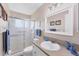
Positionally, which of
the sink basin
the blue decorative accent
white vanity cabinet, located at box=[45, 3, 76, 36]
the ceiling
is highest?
the ceiling

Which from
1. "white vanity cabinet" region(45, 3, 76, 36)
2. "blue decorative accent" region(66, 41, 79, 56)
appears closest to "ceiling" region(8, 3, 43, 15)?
"white vanity cabinet" region(45, 3, 76, 36)

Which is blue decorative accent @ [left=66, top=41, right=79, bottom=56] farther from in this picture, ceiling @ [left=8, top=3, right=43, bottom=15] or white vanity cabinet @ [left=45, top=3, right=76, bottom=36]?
ceiling @ [left=8, top=3, right=43, bottom=15]

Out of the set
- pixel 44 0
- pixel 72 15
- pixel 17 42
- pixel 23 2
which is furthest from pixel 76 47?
pixel 17 42

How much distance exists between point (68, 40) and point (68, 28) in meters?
0.18

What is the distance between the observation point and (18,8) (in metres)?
1.52

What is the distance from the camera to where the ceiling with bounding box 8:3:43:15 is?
4.80 ft

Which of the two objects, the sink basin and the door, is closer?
the sink basin

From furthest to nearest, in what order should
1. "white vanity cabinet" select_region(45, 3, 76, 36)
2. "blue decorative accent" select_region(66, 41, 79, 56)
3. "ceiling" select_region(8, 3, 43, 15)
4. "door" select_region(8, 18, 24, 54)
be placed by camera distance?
"door" select_region(8, 18, 24, 54) < "ceiling" select_region(8, 3, 43, 15) < "white vanity cabinet" select_region(45, 3, 76, 36) < "blue decorative accent" select_region(66, 41, 79, 56)

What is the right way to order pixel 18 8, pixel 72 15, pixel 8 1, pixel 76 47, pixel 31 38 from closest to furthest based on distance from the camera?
pixel 76 47, pixel 72 15, pixel 8 1, pixel 18 8, pixel 31 38

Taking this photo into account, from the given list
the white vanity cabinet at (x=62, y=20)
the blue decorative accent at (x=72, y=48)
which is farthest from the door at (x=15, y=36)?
the blue decorative accent at (x=72, y=48)

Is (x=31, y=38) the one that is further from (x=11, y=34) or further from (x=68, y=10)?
(x=68, y=10)

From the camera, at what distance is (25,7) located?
1515mm

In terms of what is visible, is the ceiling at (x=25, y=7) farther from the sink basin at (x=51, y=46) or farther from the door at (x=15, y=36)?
the sink basin at (x=51, y=46)

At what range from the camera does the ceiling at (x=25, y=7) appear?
1.46 metres
